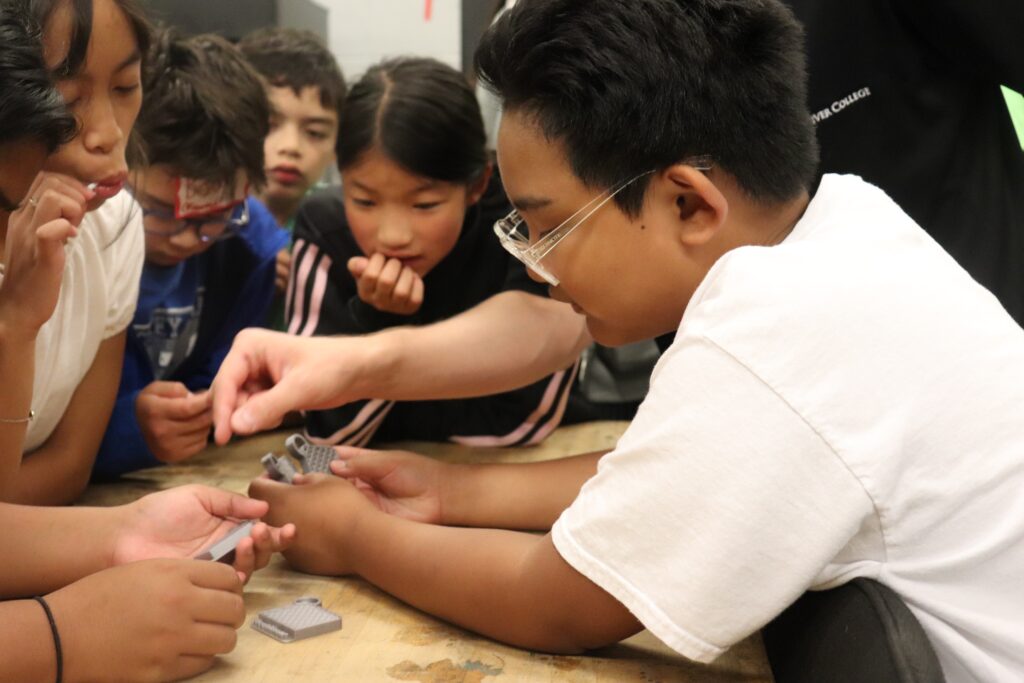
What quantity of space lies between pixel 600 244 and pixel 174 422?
0.70 m

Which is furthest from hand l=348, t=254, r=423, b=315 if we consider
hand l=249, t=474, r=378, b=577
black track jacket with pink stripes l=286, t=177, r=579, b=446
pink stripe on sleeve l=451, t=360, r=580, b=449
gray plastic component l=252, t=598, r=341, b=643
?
gray plastic component l=252, t=598, r=341, b=643

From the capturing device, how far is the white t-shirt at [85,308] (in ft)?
4.16

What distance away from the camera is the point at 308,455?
1.27 meters

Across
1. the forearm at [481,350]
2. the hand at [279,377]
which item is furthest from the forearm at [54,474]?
the forearm at [481,350]

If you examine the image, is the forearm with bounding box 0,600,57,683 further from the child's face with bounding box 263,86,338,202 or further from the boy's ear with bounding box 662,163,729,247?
the child's face with bounding box 263,86,338,202

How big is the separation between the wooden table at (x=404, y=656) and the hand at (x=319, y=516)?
2 centimetres

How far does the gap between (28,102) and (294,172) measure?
1574 millimetres

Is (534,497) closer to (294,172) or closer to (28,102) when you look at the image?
(28,102)

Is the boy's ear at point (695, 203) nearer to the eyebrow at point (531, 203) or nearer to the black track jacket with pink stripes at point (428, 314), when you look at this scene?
the eyebrow at point (531, 203)

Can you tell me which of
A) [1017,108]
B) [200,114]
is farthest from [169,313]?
[1017,108]

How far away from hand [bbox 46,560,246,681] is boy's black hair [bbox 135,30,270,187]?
0.90 metres

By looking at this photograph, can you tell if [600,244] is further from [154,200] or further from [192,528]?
[154,200]

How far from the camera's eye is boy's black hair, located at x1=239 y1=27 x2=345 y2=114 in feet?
8.33

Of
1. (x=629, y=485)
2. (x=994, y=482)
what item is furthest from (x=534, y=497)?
(x=994, y=482)
